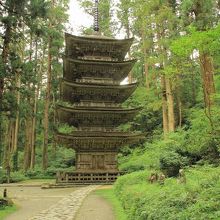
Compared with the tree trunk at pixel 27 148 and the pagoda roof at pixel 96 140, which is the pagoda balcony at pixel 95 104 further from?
the tree trunk at pixel 27 148

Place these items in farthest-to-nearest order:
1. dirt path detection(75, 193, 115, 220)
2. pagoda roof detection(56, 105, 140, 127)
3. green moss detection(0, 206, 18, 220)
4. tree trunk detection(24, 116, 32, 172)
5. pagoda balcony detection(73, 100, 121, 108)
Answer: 1. tree trunk detection(24, 116, 32, 172)
2. pagoda balcony detection(73, 100, 121, 108)
3. pagoda roof detection(56, 105, 140, 127)
4. green moss detection(0, 206, 18, 220)
5. dirt path detection(75, 193, 115, 220)

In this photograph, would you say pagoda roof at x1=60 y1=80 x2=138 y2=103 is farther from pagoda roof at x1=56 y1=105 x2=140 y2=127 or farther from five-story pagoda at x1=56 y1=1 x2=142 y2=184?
pagoda roof at x1=56 y1=105 x2=140 y2=127

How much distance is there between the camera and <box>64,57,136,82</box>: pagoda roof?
26.7m

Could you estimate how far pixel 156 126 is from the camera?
36.4 metres

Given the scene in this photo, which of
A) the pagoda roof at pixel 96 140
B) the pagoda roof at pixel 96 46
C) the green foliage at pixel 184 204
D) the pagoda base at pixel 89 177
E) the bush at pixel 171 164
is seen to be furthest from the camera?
the pagoda roof at pixel 96 46

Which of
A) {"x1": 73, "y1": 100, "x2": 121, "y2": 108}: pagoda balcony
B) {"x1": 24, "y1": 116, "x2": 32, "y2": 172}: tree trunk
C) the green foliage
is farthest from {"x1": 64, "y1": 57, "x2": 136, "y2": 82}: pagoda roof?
the green foliage

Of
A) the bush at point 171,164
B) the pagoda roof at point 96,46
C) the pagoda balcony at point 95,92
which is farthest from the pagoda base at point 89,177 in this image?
the pagoda roof at point 96,46

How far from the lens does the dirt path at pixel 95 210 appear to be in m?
10.6

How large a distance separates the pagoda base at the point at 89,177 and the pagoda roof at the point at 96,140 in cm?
184

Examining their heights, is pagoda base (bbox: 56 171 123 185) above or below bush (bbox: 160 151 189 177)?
below

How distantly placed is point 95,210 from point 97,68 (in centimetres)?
1668

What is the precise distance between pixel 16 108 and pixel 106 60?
10.4 metres

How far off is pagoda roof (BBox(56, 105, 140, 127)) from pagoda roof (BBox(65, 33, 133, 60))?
504 cm

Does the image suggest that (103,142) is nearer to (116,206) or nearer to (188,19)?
(188,19)
